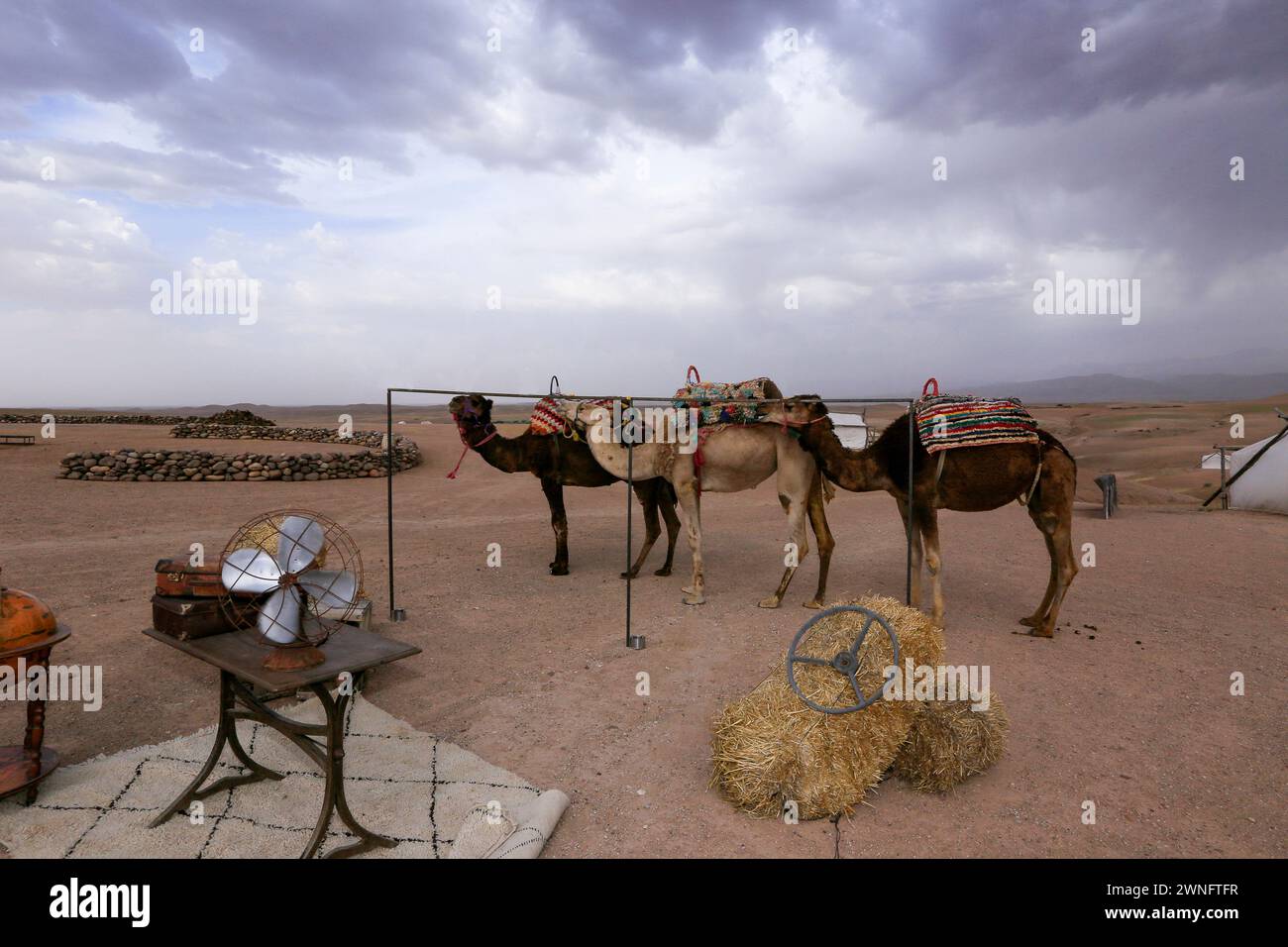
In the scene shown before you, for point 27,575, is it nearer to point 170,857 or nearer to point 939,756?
point 170,857

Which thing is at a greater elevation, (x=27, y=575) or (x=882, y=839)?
(x=27, y=575)

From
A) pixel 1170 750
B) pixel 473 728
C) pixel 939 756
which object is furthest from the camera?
pixel 473 728

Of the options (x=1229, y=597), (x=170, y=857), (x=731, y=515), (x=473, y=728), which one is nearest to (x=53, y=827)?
(x=170, y=857)

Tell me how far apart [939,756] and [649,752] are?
6.29 feet

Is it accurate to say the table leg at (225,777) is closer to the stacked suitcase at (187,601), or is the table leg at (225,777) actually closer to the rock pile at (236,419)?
the stacked suitcase at (187,601)

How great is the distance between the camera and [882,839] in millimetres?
4238

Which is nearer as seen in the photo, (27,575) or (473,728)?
(473,728)

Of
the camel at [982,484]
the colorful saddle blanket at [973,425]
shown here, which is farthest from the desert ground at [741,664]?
the colorful saddle blanket at [973,425]

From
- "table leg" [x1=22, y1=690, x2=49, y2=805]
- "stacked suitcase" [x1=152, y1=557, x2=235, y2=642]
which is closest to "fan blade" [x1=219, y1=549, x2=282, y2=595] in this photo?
"stacked suitcase" [x1=152, y1=557, x2=235, y2=642]

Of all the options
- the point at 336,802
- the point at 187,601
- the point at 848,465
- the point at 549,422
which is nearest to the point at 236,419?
the point at 549,422

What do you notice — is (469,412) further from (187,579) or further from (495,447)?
(187,579)

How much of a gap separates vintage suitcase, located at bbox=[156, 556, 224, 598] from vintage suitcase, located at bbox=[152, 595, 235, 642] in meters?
0.08

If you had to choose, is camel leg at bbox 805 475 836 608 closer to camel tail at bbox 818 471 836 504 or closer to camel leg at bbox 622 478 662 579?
camel tail at bbox 818 471 836 504

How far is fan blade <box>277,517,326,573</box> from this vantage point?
13.6 feet
